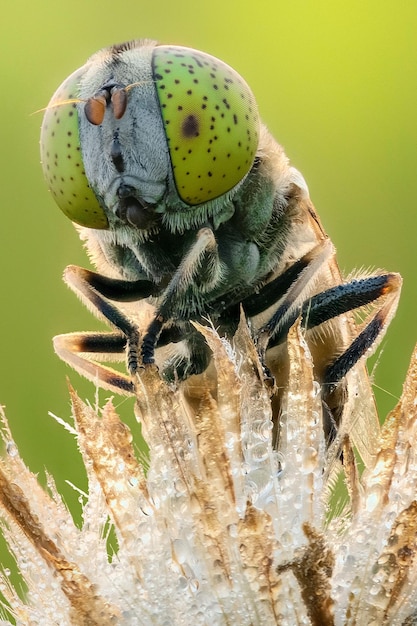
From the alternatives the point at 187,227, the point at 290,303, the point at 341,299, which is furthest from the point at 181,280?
the point at 341,299

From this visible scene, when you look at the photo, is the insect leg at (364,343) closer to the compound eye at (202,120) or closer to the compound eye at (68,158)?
the compound eye at (202,120)

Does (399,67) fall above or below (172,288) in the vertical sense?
above

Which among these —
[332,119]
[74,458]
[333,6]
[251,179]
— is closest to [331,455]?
[251,179]

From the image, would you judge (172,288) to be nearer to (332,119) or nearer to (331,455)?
(331,455)

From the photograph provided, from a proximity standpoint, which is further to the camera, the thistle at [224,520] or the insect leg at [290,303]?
the insect leg at [290,303]

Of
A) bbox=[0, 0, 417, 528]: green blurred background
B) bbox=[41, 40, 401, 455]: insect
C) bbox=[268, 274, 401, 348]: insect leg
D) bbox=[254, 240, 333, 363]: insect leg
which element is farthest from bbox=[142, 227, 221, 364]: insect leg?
bbox=[0, 0, 417, 528]: green blurred background

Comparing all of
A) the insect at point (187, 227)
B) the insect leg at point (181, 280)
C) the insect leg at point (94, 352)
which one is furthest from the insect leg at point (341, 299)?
the insect leg at point (94, 352)

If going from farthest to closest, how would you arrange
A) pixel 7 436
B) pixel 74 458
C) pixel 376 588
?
pixel 74 458 < pixel 7 436 < pixel 376 588

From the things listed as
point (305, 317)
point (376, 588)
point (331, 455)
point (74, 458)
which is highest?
point (305, 317)
